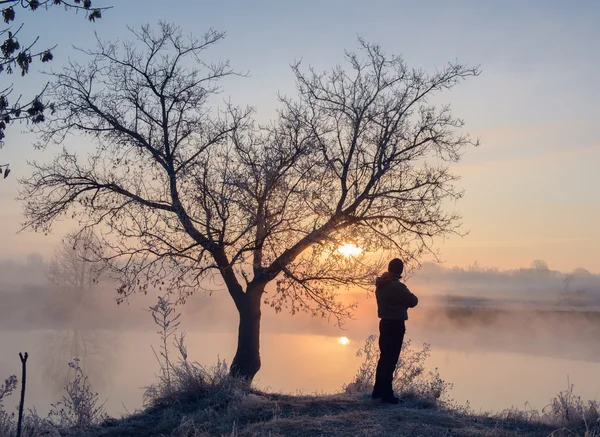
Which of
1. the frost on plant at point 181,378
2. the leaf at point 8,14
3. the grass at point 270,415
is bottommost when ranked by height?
the grass at point 270,415

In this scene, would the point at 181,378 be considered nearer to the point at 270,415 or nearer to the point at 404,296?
the point at 270,415

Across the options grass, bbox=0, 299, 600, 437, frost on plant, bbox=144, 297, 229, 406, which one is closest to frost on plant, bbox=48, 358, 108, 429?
grass, bbox=0, 299, 600, 437

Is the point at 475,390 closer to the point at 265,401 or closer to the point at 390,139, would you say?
the point at 390,139

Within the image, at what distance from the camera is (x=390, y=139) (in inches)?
567

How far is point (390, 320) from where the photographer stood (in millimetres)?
10031

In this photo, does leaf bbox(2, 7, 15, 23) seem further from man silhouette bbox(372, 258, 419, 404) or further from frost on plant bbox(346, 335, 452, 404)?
frost on plant bbox(346, 335, 452, 404)

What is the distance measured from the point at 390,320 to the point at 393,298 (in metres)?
0.37

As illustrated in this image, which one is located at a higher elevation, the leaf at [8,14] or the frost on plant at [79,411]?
the leaf at [8,14]

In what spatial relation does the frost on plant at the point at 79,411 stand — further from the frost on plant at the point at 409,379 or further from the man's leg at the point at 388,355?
the frost on plant at the point at 409,379

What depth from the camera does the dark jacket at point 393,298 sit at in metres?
9.88

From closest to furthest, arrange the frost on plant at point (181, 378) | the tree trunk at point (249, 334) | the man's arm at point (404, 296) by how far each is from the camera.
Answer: the man's arm at point (404, 296)
the frost on plant at point (181, 378)
the tree trunk at point (249, 334)

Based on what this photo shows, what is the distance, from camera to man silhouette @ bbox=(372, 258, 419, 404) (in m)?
9.94

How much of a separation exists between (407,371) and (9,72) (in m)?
9.39

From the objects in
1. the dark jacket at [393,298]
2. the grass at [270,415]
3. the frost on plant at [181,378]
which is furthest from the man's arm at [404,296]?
the frost on plant at [181,378]
